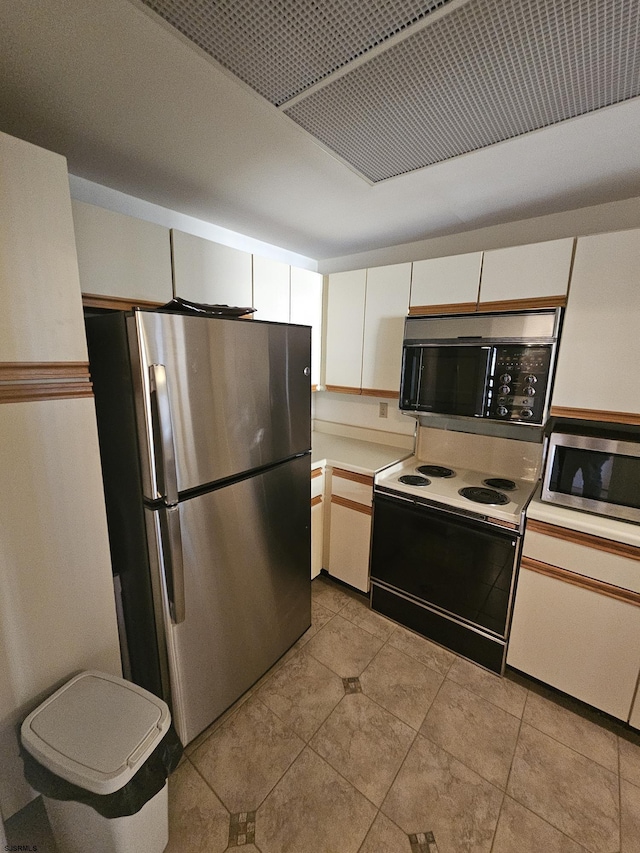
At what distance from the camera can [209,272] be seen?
1.88 metres

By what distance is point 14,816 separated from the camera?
126 centimetres

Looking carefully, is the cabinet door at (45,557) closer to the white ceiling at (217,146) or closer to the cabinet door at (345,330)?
the white ceiling at (217,146)

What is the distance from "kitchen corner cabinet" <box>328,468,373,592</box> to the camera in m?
2.25

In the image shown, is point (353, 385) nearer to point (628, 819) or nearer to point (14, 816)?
point (628, 819)

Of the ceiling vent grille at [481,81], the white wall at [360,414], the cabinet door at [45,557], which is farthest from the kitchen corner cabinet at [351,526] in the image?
the ceiling vent grille at [481,81]

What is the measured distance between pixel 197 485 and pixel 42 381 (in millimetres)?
591

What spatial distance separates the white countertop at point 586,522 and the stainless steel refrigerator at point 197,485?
1.18 metres

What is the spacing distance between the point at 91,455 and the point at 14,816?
4.29 feet

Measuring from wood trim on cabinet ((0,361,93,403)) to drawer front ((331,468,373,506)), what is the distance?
1505mm

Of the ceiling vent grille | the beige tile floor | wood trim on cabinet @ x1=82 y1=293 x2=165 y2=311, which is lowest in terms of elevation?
the beige tile floor

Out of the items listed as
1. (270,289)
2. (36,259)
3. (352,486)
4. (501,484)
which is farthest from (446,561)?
(36,259)

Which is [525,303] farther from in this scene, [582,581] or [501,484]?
[582,581]

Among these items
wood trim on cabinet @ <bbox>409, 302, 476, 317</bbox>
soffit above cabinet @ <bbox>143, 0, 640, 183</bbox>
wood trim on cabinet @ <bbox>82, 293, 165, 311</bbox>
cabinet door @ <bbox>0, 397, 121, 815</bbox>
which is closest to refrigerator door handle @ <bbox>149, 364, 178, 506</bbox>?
cabinet door @ <bbox>0, 397, 121, 815</bbox>

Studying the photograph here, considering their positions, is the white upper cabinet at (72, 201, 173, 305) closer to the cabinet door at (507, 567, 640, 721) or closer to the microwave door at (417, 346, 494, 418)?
the microwave door at (417, 346, 494, 418)
